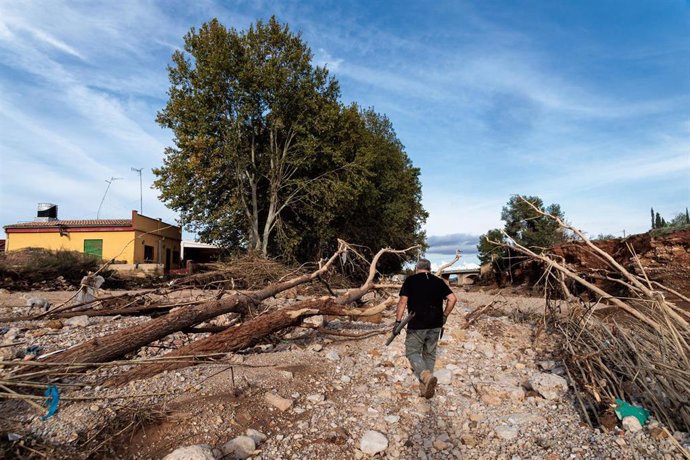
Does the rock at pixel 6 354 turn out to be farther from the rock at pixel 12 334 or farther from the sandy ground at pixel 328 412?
the rock at pixel 12 334

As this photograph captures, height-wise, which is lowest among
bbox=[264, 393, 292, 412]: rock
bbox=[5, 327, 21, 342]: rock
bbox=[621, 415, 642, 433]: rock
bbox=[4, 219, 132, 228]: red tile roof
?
bbox=[621, 415, 642, 433]: rock

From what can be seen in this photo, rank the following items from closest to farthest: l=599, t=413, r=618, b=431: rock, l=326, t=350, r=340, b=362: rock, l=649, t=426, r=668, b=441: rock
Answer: l=649, t=426, r=668, b=441: rock < l=599, t=413, r=618, b=431: rock < l=326, t=350, r=340, b=362: rock

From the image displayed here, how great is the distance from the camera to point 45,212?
28.0m

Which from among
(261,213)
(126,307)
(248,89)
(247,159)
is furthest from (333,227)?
(126,307)

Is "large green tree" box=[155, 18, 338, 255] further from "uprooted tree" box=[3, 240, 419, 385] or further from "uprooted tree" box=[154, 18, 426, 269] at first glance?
"uprooted tree" box=[3, 240, 419, 385]

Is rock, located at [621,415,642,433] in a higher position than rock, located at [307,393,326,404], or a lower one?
lower

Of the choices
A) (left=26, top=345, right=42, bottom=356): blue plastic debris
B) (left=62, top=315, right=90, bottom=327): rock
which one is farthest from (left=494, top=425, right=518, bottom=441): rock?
(left=62, top=315, right=90, bottom=327): rock

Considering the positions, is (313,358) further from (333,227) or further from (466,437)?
(333,227)

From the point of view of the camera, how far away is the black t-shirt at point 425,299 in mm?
5188

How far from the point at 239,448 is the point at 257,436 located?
0.23m

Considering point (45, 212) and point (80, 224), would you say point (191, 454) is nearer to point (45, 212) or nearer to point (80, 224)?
point (80, 224)

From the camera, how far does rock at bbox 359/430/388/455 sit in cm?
356

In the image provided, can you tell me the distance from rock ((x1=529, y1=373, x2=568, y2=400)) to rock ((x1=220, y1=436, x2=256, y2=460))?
9.64 feet

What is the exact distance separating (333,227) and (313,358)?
61.0ft
